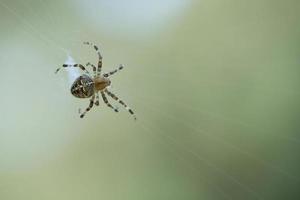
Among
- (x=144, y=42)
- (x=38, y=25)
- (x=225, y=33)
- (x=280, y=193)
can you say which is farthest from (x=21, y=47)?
(x=280, y=193)

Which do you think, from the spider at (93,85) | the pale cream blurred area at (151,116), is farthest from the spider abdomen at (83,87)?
the pale cream blurred area at (151,116)

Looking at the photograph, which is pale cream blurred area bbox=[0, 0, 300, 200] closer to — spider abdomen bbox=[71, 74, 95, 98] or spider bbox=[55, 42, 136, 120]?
spider bbox=[55, 42, 136, 120]

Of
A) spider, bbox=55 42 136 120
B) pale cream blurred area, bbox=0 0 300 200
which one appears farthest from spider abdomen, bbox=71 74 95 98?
pale cream blurred area, bbox=0 0 300 200

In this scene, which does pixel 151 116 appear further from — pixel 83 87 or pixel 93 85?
pixel 83 87

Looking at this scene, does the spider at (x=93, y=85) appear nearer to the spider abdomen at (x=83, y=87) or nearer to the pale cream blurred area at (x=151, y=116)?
the spider abdomen at (x=83, y=87)

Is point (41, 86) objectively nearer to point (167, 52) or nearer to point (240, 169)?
point (167, 52)
